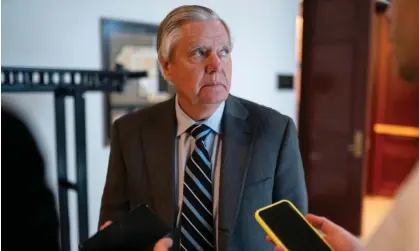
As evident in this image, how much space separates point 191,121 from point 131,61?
914 millimetres

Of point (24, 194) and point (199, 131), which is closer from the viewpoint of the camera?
point (199, 131)

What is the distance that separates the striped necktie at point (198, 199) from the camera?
2.57 feet

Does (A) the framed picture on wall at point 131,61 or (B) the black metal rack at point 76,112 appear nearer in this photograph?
(B) the black metal rack at point 76,112

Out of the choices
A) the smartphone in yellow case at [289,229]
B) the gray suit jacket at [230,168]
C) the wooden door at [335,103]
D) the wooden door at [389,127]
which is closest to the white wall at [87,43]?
the gray suit jacket at [230,168]

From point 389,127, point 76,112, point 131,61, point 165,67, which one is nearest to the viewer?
point 165,67

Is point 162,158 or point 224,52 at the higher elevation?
point 224,52

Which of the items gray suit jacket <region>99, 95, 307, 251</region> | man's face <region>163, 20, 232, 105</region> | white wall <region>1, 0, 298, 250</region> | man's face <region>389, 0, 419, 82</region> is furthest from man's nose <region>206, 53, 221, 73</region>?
white wall <region>1, 0, 298, 250</region>

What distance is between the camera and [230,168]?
77 cm

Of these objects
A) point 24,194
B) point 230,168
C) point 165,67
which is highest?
point 165,67

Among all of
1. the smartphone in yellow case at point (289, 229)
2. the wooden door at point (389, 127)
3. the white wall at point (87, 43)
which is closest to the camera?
the smartphone in yellow case at point (289, 229)

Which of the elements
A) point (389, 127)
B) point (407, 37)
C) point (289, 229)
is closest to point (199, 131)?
point (289, 229)

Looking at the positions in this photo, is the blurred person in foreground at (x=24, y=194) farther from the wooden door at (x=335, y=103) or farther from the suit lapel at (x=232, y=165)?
the wooden door at (x=335, y=103)

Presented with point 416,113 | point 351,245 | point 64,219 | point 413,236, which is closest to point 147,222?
point 351,245

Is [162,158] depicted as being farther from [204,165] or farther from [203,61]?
[203,61]
